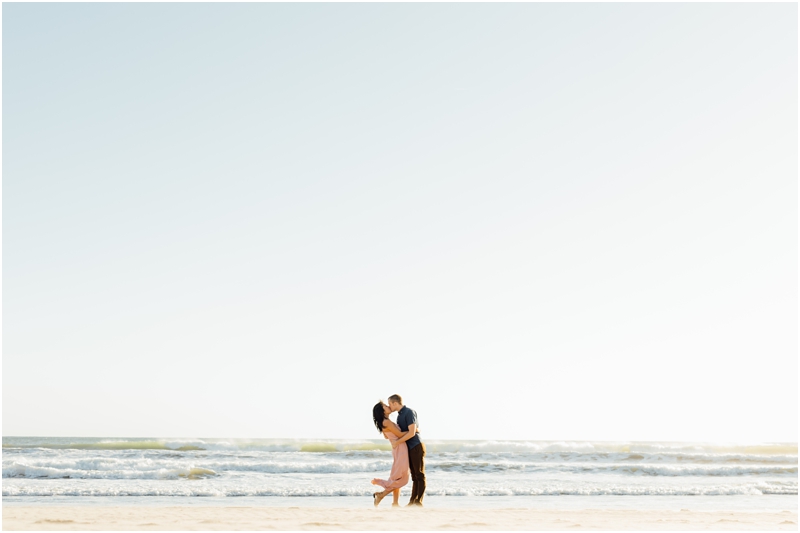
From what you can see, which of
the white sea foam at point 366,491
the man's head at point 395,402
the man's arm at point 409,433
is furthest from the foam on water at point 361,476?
the man's head at point 395,402

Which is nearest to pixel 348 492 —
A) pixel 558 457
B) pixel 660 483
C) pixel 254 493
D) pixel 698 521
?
pixel 254 493

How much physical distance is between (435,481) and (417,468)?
793cm

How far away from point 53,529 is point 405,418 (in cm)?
463

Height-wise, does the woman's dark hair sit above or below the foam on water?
above

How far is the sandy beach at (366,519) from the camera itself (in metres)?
8.23

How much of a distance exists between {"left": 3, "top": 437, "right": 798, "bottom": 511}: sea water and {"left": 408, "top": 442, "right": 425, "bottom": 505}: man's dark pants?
230 centimetres

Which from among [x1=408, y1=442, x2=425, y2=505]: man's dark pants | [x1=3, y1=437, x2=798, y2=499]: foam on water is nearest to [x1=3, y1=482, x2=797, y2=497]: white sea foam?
[x1=3, y1=437, x2=798, y2=499]: foam on water

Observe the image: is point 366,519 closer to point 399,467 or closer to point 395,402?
point 399,467

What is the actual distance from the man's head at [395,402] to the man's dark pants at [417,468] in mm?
641

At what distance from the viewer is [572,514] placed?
10086mm

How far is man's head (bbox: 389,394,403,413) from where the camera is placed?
9961 millimetres

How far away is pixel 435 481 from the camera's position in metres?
17.7

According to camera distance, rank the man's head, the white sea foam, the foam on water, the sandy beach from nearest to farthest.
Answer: the sandy beach
the man's head
the white sea foam
the foam on water

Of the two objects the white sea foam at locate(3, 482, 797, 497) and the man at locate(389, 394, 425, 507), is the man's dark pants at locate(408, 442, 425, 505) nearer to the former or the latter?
the man at locate(389, 394, 425, 507)
